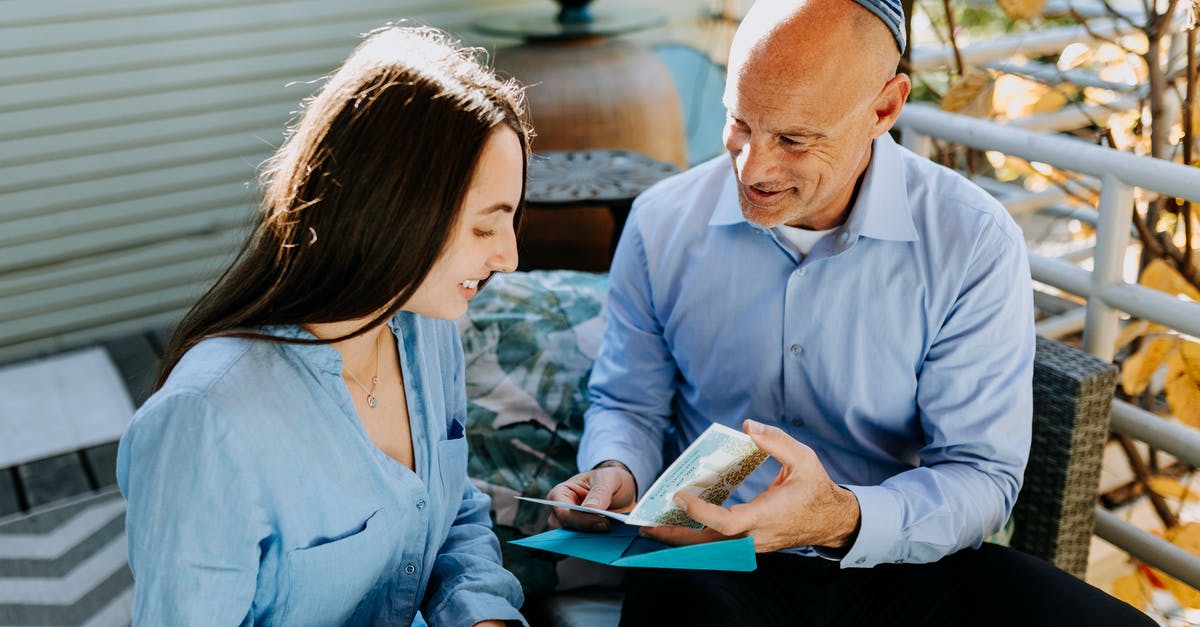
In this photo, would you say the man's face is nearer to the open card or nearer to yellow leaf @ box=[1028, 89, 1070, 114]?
the open card

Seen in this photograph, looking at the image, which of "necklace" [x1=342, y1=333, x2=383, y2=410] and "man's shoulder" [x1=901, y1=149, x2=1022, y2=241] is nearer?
"necklace" [x1=342, y1=333, x2=383, y2=410]

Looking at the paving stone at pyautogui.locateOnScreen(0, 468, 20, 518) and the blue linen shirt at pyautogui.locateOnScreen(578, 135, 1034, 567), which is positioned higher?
the blue linen shirt at pyautogui.locateOnScreen(578, 135, 1034, 567)

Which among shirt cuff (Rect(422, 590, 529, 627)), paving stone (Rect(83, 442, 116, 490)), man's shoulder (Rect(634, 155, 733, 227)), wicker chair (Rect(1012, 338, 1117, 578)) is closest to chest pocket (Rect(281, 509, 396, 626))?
shirt cuff (Rect(422, 590, 529, 627))

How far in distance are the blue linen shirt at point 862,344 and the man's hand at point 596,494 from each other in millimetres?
41

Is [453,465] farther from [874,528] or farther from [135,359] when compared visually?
[135,359]

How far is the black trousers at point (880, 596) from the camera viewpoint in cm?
158

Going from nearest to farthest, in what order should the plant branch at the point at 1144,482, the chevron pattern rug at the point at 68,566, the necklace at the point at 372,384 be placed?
the necklace at the point at 372,384 → the plant branch at the point at 1144,482 → the chevron pattern rug at the point at 68,566

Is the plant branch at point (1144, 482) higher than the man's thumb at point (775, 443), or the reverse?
the man's thumb at point (775, 443)

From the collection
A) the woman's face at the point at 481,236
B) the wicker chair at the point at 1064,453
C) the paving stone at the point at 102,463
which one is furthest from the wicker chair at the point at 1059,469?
the paving stone at the point at 102,463

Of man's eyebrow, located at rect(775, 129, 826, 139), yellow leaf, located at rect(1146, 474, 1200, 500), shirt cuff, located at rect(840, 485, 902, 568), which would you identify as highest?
man's eyebrow, located at rect(775, 129, 826, 139)

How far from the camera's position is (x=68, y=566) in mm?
2635

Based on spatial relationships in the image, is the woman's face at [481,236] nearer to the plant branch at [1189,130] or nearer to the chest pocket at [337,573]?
the chest pocket at [337,573]

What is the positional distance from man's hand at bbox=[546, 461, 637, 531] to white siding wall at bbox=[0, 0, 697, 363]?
2.53m

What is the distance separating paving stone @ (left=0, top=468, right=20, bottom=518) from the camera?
2881mm
